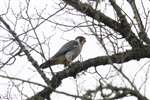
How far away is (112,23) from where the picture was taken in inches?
343

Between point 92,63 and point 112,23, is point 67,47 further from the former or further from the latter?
point 92,63

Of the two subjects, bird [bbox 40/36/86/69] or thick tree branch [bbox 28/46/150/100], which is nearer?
thick tree branch [bbox 28/46/150/100]

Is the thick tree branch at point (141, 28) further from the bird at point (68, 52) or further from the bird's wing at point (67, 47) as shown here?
the bird's wing at point (67, 47)

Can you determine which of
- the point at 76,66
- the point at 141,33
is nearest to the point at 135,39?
the point at 141,33

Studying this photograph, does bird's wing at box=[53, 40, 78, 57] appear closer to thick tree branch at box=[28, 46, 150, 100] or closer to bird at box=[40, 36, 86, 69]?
bird at box=[40, 36, 86, 69]

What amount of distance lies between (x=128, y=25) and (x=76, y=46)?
2.95 m

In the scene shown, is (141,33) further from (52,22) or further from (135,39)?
(52,22)

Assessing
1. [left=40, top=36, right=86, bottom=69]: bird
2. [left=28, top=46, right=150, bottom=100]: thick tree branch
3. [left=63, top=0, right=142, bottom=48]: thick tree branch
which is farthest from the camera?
[left=40, top=36, right=86, bottom=69]: bird

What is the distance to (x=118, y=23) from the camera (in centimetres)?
862

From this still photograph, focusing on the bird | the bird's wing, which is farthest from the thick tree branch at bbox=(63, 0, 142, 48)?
the bird's wing

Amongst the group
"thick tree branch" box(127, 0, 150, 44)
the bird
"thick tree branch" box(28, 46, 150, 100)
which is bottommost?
"thick tree branch" box(28, 46, 150, 100)

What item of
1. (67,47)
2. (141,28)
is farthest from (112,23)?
(67,47)

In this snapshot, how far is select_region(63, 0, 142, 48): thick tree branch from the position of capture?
8398mm

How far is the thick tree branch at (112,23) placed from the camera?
27.6 feet
